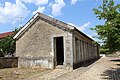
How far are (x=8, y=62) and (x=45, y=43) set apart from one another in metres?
4.86

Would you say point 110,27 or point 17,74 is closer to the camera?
point 110,27

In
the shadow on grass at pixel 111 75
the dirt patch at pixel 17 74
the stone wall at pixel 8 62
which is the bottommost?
the dirt patch at pixel 17 74

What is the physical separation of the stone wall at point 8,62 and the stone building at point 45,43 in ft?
1.78

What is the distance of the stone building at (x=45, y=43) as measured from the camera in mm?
17623

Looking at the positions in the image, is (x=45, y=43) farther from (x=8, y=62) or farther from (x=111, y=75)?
(x=111, y=75)

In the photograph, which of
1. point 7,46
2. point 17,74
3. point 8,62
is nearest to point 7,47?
point 7,46

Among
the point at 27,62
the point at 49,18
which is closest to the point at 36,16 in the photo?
the point at 49,18

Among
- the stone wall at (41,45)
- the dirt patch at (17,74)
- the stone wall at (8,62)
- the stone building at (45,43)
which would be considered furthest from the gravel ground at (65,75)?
the stone wall at (8,62)

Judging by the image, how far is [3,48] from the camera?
99.5ft

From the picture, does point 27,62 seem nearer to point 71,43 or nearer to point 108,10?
point 71,43

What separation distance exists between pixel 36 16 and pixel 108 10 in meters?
9.53

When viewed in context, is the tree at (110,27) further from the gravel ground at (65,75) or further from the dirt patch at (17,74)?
the dirt patch at (17,74)

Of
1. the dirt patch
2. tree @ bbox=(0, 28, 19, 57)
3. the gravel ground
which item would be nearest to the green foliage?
tree @ bbox=(0, 28, 19, 57)

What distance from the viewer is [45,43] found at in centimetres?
1905
